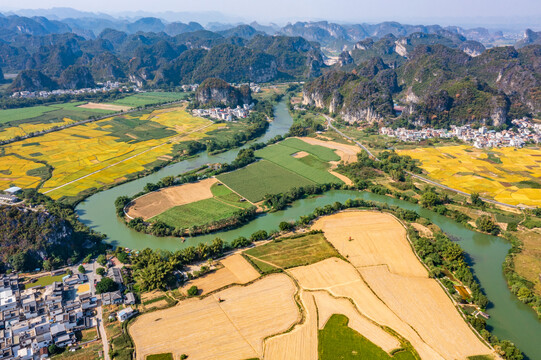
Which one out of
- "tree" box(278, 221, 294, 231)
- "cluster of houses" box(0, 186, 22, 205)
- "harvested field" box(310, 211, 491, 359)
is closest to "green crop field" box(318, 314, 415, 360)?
"harvested field" box(310, 211, 491, 359)

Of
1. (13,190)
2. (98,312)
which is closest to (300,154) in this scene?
(98,312)

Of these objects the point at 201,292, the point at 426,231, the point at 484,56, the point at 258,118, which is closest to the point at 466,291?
the point at 426,231

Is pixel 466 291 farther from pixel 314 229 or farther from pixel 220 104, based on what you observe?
pixel 220 104

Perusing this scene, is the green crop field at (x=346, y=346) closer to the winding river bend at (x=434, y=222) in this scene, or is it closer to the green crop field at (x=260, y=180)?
the winding river bend at (x=434, y=222)

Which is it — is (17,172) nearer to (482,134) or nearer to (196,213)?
(196,213)

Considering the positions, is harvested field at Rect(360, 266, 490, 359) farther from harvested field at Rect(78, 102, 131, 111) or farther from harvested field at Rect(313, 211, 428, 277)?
harvested field at Rect(78, 102, 131, 111)

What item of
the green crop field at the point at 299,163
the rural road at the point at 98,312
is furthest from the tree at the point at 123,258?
the green crop field at the point at 299,163
